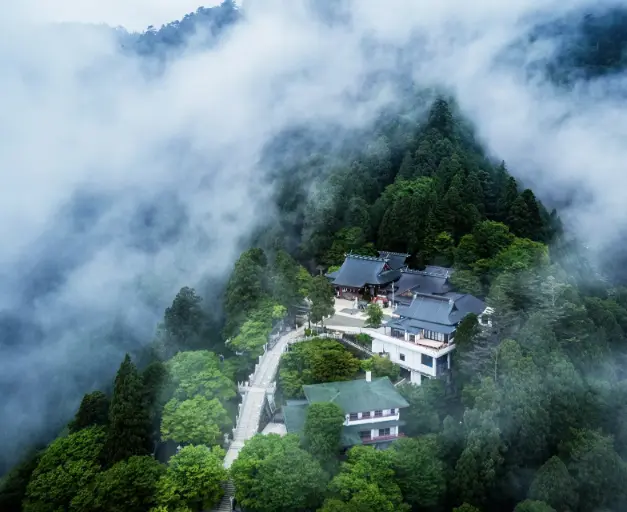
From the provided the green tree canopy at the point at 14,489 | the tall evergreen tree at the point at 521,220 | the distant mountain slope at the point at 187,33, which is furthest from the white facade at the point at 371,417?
the distant mountain slope at the point at 187,33

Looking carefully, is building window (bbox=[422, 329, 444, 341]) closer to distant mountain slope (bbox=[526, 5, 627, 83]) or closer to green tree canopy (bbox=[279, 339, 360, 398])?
green tree canopy (bbox=[279, 339, 360, 398])

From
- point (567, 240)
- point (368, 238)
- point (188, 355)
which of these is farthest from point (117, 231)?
point (567, 240)

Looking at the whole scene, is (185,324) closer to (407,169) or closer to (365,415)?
(365,415)

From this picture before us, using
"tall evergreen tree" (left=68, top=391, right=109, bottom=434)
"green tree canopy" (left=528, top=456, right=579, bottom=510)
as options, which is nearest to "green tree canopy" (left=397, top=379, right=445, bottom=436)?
"green tree canopy" (left=528, top=456, right=579, bottom=510)

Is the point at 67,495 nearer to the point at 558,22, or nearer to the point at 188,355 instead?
the point at 188,355

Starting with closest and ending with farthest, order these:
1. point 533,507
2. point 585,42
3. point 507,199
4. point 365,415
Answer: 1. point 533,507
2. point 365,415
3. point 507,199
4. point 585,42

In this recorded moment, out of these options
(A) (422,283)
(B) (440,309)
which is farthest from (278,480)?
(A) (422,283)

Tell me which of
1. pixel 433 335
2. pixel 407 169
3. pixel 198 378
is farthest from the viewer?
pixel 407 169
